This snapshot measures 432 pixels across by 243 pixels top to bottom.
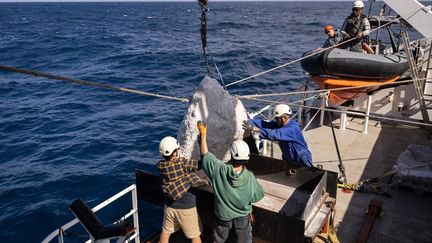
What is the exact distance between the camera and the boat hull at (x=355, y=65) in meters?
9.39

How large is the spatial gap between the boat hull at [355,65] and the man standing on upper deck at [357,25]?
614 millimetres

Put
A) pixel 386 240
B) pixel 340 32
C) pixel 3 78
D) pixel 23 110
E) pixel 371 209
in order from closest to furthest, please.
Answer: pixel 386 240, pixel 371 209, pixel 340 32, pixel 23 110, pixel 3 78

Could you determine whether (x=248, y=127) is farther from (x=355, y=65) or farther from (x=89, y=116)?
(x=89, y=116)

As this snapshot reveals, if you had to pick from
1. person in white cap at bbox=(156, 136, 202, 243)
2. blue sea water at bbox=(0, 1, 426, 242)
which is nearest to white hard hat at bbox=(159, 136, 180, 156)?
person in white cap at bbox=(156, 136, 202, 243)

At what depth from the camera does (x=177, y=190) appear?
14.1 ft

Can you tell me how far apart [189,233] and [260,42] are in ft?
114

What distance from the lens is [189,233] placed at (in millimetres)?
4570

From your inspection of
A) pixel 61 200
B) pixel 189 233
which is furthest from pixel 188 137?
pixel 61 200

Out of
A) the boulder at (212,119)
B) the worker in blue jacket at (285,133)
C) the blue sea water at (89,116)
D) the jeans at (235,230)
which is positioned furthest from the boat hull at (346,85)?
the jeans at (235,230)

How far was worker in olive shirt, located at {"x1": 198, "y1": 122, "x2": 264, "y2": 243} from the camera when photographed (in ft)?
12.9

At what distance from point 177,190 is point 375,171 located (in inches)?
194

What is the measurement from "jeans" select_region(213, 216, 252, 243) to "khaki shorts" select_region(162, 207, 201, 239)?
32 cm

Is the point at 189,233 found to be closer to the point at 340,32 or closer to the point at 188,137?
the point at 188,137

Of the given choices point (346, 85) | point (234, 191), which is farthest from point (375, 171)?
point (234, 191)
